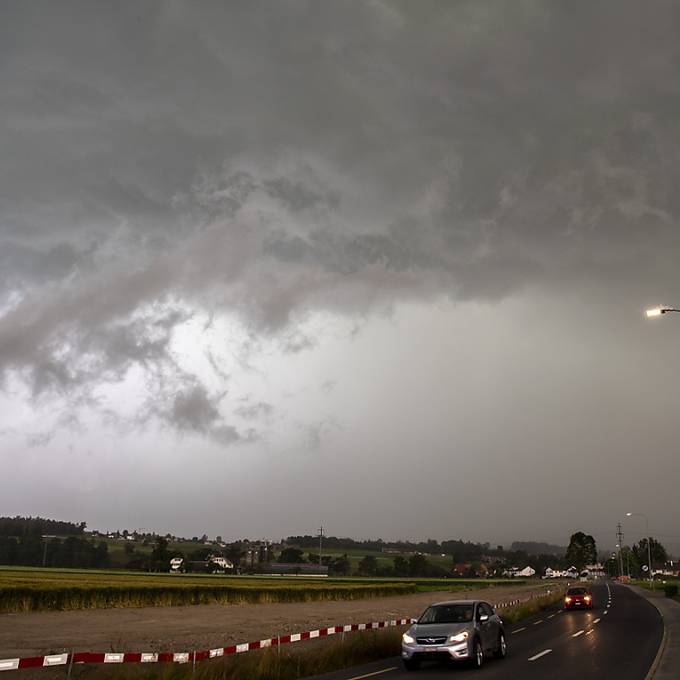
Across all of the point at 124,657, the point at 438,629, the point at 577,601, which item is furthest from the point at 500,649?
the point at 577,601

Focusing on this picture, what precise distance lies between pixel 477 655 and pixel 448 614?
152cm

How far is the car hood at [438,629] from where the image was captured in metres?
16.1

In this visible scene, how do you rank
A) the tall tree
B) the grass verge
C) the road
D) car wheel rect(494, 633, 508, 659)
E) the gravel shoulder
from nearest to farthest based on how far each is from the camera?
the grass verge → the road → car wheel rect(494, 633, 508, 659) → the gravel shoulder → the tall tree

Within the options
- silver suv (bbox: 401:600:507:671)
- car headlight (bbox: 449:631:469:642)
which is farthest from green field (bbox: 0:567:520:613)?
car headlight (bbox: 449:631:469:642)

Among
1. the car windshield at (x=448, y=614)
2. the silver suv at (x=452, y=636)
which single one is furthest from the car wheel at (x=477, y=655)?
the car windshield at (x=448, y=614)

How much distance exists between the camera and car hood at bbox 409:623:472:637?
1612 cm

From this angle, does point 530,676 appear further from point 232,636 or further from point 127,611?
point 127,611

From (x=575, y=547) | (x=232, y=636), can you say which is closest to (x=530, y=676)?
(x=232, y=636)

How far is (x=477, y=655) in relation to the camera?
1616cm

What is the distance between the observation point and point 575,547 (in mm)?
199250

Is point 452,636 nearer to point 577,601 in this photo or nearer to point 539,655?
point 539,655

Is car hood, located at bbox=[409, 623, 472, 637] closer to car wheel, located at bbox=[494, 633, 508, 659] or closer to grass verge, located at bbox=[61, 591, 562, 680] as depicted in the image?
grass verge, located at bbox=[61, 591, 562, 680]

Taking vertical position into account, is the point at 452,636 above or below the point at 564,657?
above

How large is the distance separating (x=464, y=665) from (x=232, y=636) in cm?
1274
